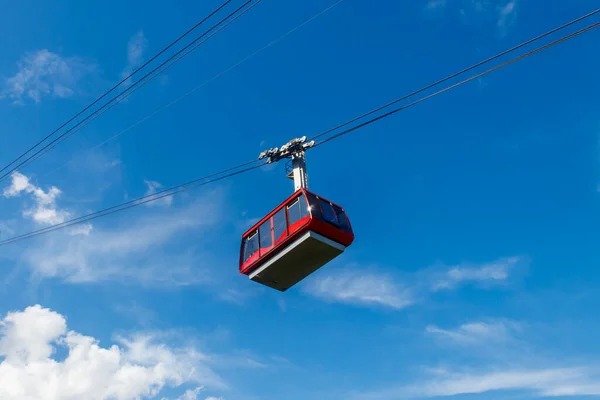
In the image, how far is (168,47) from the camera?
2019 cm

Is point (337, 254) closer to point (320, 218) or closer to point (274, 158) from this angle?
point (320, 218)

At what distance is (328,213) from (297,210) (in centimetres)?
98

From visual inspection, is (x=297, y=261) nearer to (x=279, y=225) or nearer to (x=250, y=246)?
(x=279, y=225)

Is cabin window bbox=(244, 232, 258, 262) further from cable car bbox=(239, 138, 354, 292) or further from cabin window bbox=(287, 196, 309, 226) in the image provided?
cabin window bbox=(287, 196, 309, 226)

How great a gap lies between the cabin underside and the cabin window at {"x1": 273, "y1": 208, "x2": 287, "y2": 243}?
18.5 inches

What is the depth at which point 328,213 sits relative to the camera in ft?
56.0

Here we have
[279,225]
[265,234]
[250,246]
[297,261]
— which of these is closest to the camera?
[297,261]

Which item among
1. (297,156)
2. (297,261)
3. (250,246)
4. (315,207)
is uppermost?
(297,156)

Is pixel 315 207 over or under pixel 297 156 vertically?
under

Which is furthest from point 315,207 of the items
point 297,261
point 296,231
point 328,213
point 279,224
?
point 297,261

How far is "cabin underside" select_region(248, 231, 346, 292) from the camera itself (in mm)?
16641

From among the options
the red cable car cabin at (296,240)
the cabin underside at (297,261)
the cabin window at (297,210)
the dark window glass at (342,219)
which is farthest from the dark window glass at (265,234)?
the dark window glass at (342,219)

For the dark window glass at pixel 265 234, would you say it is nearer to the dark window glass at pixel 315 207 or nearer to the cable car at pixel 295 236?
the cable car at pixel 295 236

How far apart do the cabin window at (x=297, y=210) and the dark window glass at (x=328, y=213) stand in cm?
63
